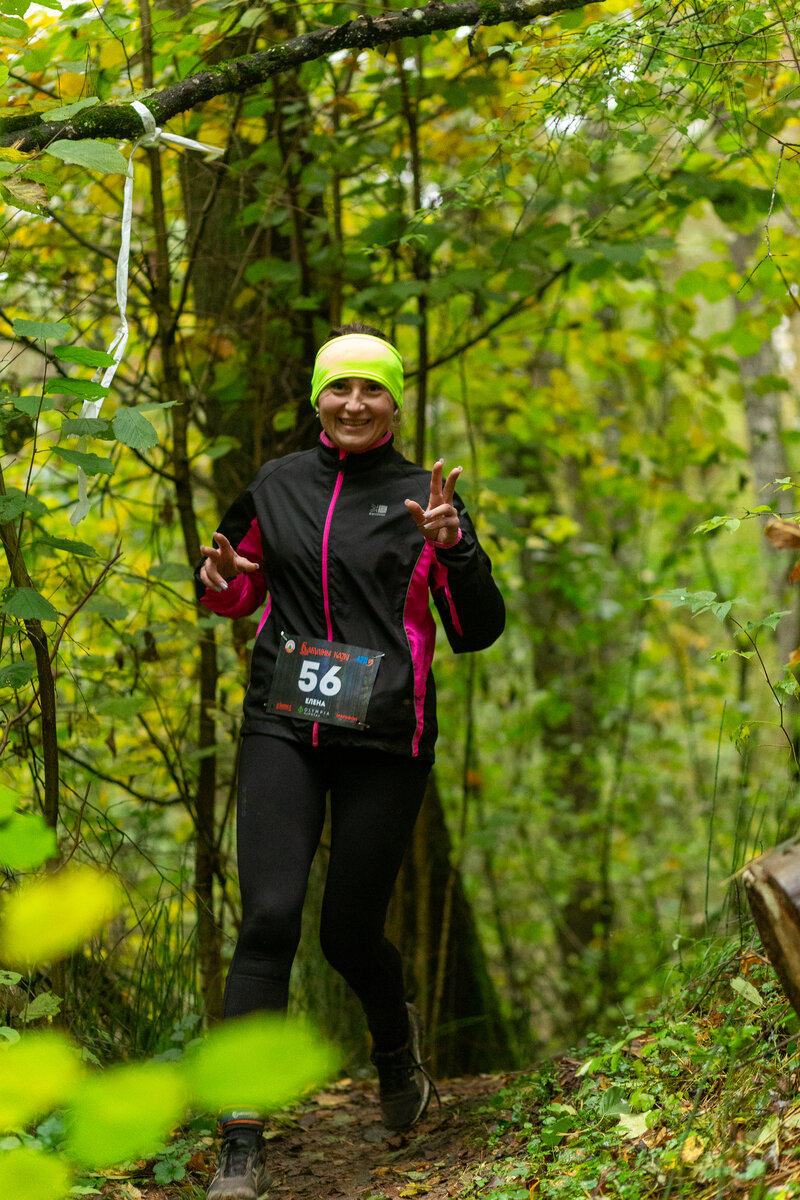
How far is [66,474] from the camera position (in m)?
4.52

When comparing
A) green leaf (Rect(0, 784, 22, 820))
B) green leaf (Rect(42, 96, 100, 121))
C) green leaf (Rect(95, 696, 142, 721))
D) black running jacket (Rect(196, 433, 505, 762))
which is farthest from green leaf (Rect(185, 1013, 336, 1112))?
green leaf (Rect(95, 696, 142, 721))

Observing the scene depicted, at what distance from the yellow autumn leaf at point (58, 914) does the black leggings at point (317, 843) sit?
6.55 ft

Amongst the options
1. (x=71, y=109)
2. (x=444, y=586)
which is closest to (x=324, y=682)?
(x=444, y=586)

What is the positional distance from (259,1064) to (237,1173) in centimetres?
202

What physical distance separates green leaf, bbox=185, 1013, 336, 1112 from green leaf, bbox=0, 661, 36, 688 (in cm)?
216

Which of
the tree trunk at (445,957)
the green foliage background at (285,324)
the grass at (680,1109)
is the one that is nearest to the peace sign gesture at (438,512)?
the green foliage background at (285,324)

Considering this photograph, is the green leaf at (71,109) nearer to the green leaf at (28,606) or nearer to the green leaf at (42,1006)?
the green leaf at (28,606)

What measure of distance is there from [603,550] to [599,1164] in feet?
21.2

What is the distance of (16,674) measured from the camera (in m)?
2.54

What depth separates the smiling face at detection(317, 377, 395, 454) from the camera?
2.87m

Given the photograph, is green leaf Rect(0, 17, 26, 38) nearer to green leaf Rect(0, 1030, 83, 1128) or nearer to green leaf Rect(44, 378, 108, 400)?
green leaf Rect(44, 378, 108, 400)

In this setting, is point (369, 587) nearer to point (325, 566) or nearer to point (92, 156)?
point (325, 566)

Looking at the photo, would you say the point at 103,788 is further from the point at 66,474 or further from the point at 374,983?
the point at 374,983

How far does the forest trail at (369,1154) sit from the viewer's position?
8.57 feet
